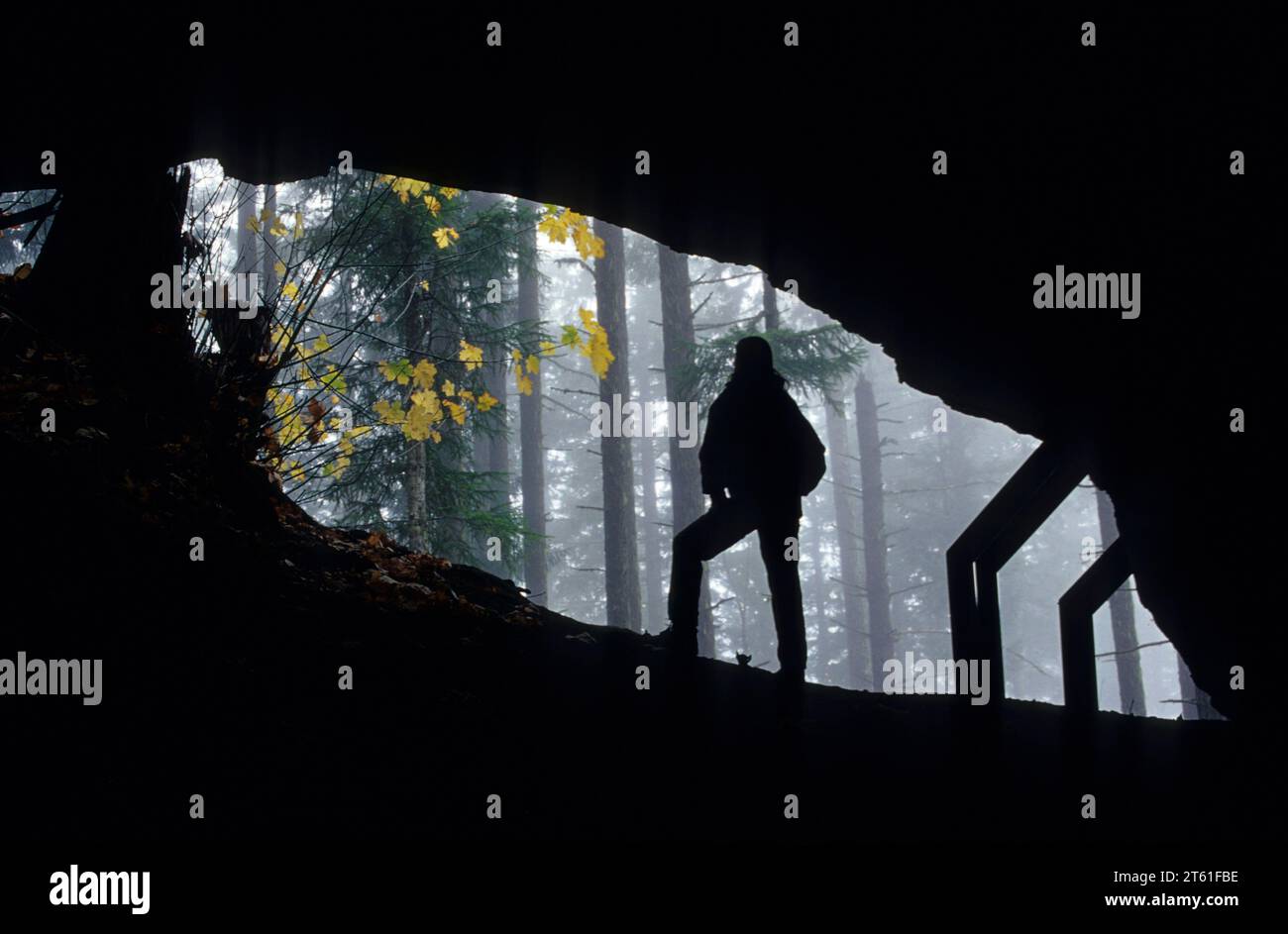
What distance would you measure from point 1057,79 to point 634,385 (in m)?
38.1

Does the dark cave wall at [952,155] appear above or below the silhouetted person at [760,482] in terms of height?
above

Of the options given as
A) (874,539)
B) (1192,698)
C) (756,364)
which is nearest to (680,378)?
(1192,698)

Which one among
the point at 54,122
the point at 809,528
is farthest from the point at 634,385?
the point at 54,122

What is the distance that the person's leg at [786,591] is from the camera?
486 cm

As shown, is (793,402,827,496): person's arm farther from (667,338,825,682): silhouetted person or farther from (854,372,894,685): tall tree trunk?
(854,372,894,685): tall tree trunk

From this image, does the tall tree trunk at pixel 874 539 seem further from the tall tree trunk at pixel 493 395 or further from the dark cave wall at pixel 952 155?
the dark cave wall at pixel 952 155

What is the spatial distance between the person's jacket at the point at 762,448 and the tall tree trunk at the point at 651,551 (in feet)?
106

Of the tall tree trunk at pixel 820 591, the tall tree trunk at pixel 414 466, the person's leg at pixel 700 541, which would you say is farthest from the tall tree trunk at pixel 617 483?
the tall tree trunk at pixel 820 591

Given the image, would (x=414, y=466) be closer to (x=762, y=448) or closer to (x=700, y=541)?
(x=700, y=541)

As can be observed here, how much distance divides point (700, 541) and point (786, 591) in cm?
55
